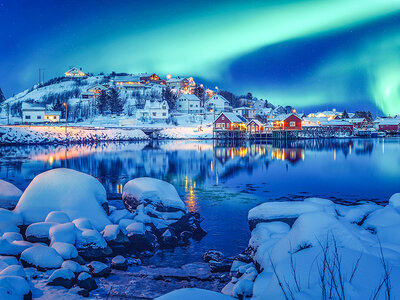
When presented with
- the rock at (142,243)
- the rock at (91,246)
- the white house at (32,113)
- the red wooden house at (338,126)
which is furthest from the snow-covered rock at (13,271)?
the red wooden house at (338,126)

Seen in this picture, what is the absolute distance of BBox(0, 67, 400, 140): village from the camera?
81.7 meters

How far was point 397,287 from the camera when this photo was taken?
4.71m

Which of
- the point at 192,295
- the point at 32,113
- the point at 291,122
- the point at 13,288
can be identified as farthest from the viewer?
the point at 32,113

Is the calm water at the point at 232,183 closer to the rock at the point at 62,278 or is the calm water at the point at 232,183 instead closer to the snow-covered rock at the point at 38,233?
the rock at the point at 62,278

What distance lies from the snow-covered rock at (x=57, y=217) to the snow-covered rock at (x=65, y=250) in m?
1.34

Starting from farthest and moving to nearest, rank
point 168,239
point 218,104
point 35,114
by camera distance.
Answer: point 218,104
point 35,114
point 168,239

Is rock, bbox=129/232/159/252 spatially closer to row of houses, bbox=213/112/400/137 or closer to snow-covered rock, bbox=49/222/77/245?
snow-covered rock, bbox=49/222/77/245

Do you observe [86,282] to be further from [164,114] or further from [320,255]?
[164,114]

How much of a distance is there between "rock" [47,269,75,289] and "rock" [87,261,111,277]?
684mm

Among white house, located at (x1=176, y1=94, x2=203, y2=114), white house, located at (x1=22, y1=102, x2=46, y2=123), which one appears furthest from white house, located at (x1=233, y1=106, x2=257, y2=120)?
white house, located at (x1=22, y1=102, x2=46, y2=123)

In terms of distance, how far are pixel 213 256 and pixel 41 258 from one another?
4424 mm

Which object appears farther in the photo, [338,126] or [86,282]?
[338,126]

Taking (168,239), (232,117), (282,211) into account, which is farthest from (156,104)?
(282,211)

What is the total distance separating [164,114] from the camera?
90750mm
